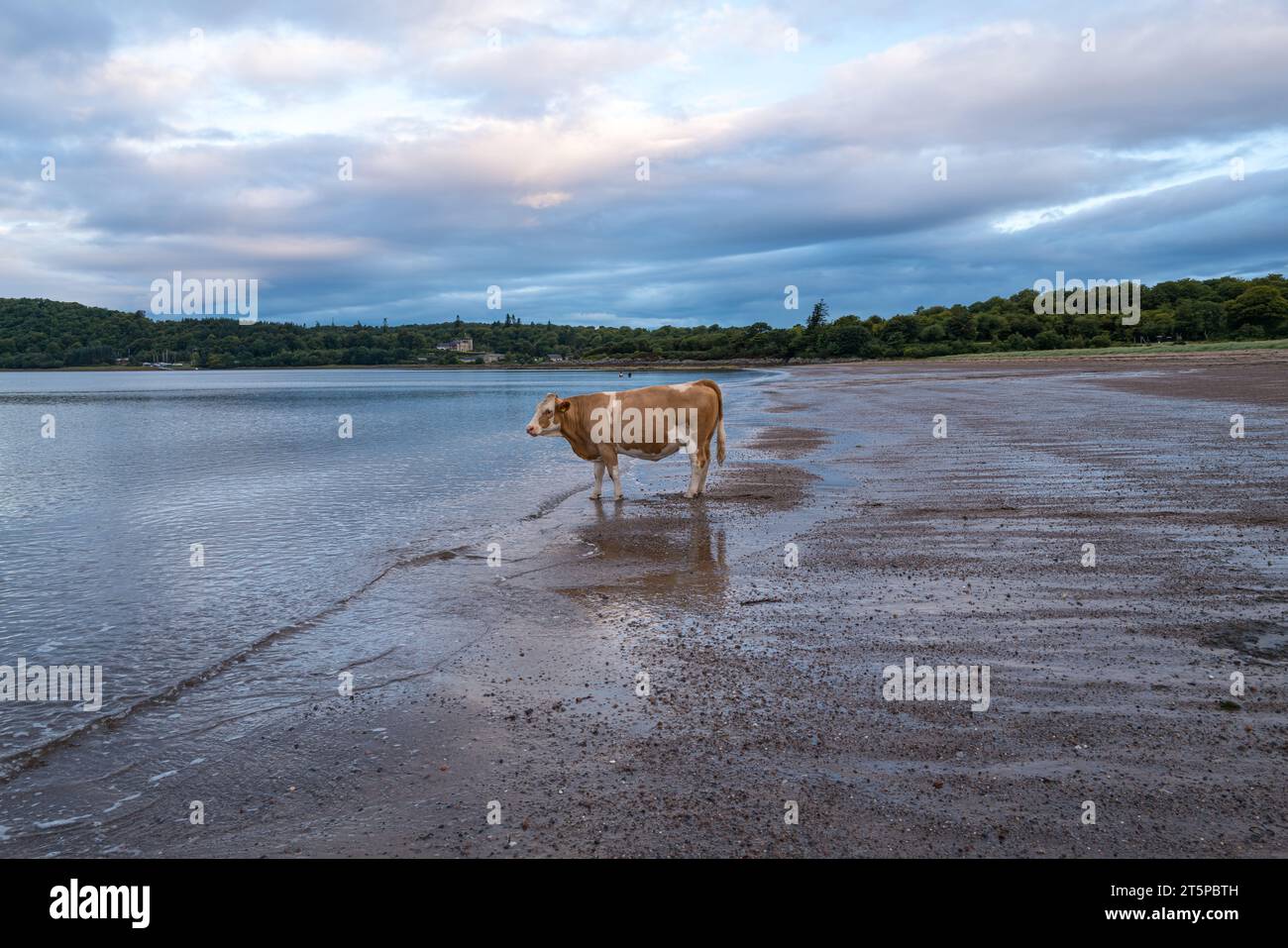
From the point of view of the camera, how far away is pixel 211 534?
1267 centimetres

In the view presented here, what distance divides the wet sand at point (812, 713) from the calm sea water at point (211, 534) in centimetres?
160

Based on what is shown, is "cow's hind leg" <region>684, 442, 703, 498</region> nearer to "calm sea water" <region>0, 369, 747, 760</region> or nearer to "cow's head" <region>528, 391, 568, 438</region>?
"cow's head" <region>528, 391, 568, 438</region>

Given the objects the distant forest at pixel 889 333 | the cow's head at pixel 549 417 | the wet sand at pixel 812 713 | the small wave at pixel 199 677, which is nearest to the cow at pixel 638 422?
the cow's head at pixel 549 417

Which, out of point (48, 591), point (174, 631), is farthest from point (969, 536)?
point (48, 591)

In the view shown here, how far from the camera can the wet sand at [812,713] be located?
3.93 m

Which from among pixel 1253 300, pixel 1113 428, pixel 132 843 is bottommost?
pixel 132 843

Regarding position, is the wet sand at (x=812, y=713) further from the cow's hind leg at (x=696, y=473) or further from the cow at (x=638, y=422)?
the cow at (x=638, y=422)

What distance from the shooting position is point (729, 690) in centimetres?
575

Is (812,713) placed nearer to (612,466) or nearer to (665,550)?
(665,550)

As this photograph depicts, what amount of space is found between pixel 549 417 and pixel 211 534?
6.11m

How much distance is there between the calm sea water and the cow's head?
140 centimetres

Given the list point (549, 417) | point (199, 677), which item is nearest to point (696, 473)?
point (549, 417)

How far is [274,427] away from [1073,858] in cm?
3872
